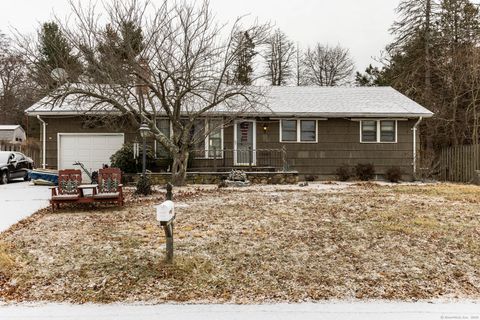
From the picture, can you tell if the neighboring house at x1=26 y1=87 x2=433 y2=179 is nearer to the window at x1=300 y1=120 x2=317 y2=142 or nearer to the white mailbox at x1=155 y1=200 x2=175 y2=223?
the window at x1=300 y1=120 x2=317 y2=142

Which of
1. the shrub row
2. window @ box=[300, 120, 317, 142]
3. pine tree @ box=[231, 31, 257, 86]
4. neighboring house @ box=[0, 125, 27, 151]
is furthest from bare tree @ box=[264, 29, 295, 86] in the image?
neighboring house @ box=[0, 125, 27, 151]

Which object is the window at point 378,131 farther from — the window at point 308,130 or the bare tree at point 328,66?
the bare tree at point 328,66

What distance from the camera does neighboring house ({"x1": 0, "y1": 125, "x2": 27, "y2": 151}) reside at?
79.2 ft

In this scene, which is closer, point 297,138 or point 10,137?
point 297,138

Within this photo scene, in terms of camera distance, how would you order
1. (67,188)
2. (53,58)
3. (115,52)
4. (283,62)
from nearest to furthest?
(67,188), (115,52), (53,58), (283,62)

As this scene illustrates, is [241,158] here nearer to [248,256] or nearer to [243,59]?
[243,59]

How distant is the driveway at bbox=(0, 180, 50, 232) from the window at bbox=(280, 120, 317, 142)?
982 cm

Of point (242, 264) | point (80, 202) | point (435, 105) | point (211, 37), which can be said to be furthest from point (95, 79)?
point (435, 105)

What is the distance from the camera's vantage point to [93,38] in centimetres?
1259

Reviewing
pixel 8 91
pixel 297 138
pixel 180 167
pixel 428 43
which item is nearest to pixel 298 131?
pixel 297 138

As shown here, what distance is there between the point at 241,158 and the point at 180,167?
4.22 metres

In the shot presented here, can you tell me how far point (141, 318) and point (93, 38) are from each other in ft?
36.1

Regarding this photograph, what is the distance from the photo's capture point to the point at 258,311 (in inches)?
157

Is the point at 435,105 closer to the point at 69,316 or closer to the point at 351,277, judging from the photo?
the point at 351,277
